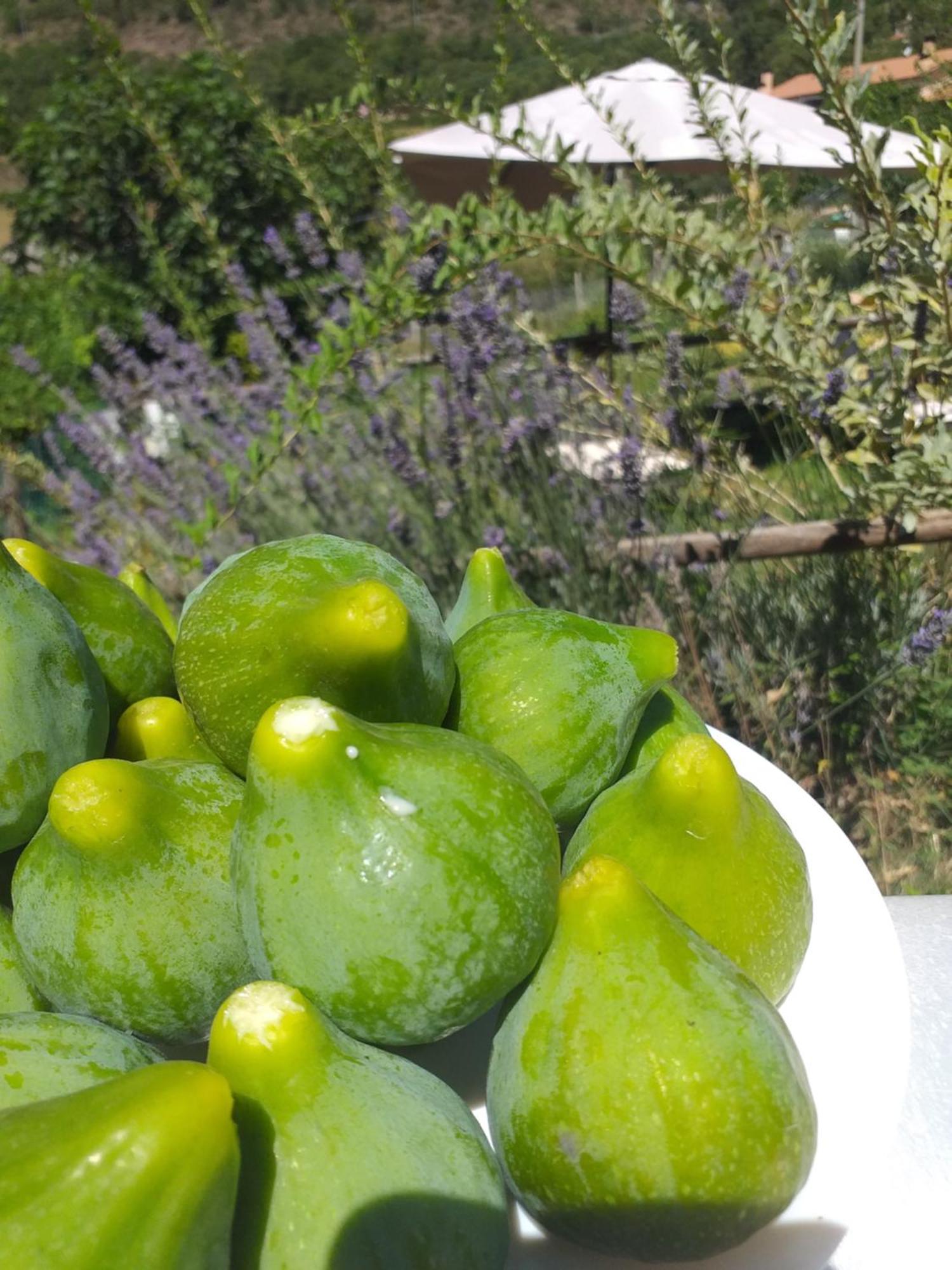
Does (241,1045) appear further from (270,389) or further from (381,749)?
(270,389)

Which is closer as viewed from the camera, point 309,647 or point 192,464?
point 309,647

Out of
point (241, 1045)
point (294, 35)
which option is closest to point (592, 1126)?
point (241, 1045)

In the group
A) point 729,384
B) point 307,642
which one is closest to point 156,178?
point 729,384

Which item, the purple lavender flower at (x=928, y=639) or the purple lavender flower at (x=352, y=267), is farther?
the purple lavender flower at (x=352, y=267)

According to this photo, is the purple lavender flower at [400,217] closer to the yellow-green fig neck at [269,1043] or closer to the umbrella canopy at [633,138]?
the yellow-green fig neck at [269,1043]

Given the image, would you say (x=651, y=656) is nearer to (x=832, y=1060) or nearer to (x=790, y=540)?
(x=832, y=1060)

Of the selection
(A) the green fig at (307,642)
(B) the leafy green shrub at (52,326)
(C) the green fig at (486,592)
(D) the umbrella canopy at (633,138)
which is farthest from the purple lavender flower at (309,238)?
(D) the umbrella canopy at (633,138)
